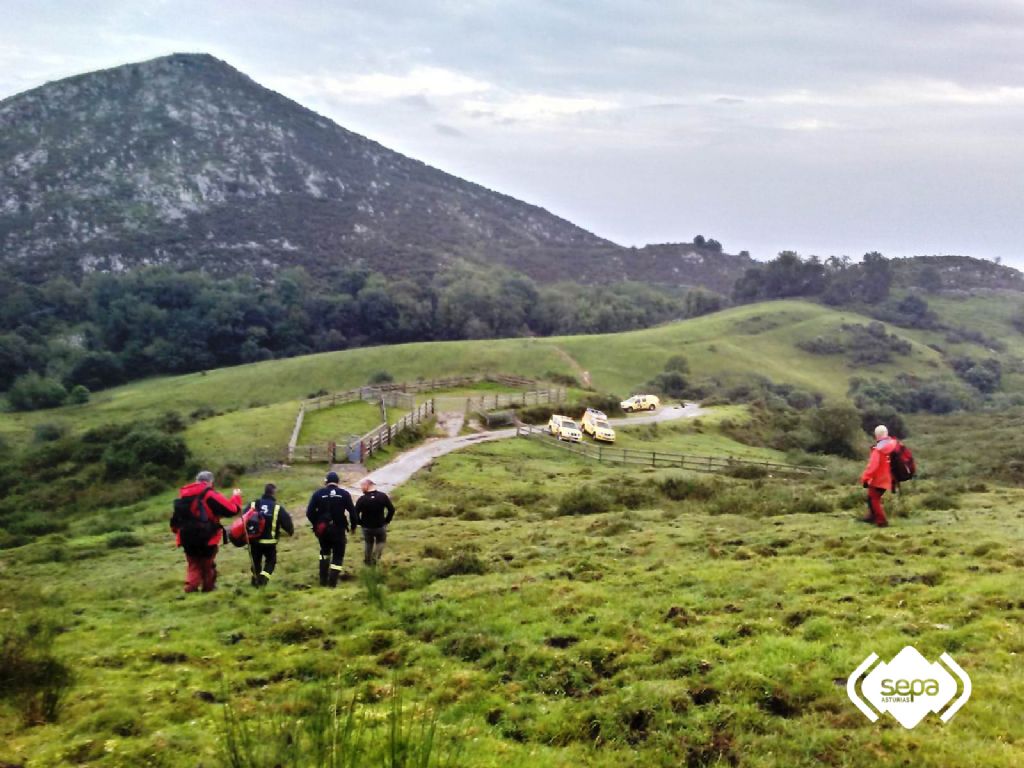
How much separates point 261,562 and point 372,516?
2475 mm

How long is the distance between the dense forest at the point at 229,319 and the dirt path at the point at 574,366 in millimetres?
27066

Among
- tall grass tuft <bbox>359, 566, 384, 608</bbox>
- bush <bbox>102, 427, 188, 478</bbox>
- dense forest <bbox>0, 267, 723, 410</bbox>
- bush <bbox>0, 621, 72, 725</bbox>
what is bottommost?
bush <bbox>102, 427, 188, 478</bbox>

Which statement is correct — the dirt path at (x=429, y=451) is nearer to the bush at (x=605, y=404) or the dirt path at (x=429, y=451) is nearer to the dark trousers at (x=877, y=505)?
the bush at (x=605, y=404)

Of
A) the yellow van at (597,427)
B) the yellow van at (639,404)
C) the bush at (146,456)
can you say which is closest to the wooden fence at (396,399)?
the bush at (146,456)

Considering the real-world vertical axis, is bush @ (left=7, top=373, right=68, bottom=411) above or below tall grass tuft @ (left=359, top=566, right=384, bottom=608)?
below

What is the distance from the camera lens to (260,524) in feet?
47.1

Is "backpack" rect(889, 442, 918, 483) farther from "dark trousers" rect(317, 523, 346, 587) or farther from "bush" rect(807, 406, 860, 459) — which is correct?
"bush" rect(807, 406, 860, 459)

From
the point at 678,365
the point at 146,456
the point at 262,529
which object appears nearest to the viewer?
the point at 262,529

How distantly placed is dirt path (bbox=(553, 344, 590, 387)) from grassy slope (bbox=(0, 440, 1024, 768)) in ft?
224

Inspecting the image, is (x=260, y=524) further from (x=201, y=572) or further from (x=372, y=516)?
(x=372, y=516)

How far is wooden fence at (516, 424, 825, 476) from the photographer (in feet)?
121

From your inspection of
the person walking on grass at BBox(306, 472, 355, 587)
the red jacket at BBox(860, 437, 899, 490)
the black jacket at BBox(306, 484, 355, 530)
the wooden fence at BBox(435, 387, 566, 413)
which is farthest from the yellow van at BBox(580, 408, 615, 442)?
the black jacket at BBox(306, 484, 355, 530)

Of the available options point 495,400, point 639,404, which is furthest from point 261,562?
point 639,404

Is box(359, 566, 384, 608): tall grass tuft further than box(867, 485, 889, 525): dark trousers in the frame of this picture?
No
